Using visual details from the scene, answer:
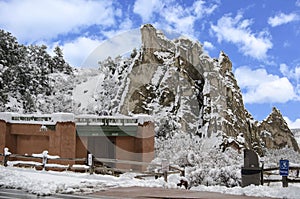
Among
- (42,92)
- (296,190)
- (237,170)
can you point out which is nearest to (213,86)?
(42,92)

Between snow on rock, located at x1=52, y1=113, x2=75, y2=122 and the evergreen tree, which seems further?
the evergreen tree

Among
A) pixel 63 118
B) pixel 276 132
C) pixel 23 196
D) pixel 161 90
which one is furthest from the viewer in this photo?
pixel 276 132

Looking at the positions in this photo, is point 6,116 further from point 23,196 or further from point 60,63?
point 60,63

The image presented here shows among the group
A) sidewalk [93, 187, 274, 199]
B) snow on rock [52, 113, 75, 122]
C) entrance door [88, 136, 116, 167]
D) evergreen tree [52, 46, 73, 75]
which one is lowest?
sidewalk [93, 187, 274, 199]

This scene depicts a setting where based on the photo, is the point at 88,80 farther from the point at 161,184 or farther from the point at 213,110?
the point at 161,184

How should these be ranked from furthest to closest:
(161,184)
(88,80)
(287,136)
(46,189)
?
(88,80), (287,136), (161,184), (46,189)

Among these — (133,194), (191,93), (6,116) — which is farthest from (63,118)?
(191,93)

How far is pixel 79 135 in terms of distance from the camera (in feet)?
75.2

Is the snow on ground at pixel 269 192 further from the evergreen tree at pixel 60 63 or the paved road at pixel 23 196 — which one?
the evergreen tree at pixel 60 63

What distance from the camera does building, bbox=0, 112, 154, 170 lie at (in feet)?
72.4

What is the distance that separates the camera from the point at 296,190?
10.8m

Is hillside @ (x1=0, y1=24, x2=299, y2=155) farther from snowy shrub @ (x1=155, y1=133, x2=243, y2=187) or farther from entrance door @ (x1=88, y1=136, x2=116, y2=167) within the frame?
entrance door @ (x1=88, y1=136, x2=116, y2=167)

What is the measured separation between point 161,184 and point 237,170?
14.9 feet

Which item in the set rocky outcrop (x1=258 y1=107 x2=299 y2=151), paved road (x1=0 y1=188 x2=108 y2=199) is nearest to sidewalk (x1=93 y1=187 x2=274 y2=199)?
paved road (x1=0 y1=188 x2=108 y2=199)
